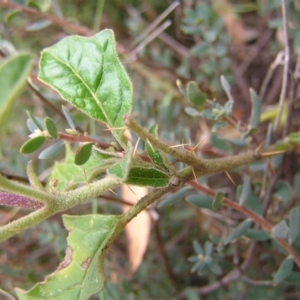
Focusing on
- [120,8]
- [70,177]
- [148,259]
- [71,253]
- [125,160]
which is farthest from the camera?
[120,8]

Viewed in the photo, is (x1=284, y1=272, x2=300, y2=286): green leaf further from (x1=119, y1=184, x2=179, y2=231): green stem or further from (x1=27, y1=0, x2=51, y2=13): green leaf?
(x1=27, y1=0, x2=51, y2=13): green leaf

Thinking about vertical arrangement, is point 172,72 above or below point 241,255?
above

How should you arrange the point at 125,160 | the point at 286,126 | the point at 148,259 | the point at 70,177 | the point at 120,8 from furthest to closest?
the point at 120,8 < the point at 148,259 < the point at 286,126 < the point at 70,177 < the point at 125,160

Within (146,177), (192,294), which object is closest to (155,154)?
(146,177)

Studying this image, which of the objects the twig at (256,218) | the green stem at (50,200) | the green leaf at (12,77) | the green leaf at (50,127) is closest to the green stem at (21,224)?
the green stem at (50,200)

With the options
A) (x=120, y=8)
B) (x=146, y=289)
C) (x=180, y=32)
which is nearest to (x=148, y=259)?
(x=146, y=289)

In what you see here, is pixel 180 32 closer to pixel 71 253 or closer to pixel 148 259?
pixel 148 259

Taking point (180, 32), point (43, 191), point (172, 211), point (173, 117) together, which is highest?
point (43, 191)
